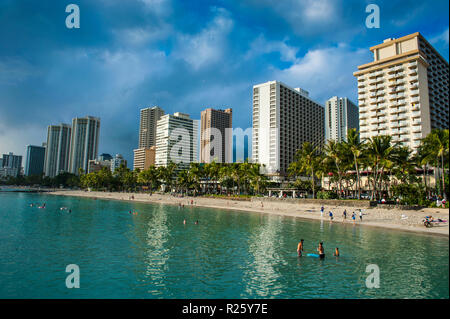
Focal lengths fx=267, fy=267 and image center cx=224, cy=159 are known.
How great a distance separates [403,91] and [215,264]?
109868 millimetres

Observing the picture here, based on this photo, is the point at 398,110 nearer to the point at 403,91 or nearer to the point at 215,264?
the point at 403,91

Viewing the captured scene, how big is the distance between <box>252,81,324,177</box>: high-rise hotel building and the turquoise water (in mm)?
96354

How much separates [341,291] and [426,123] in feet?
345

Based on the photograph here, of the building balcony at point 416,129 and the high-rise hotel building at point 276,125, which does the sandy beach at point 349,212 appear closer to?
the high-rise hotel building at point 276,125

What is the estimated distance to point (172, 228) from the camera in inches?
1577

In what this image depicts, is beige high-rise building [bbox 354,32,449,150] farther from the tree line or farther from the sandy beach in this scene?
the sandy beach

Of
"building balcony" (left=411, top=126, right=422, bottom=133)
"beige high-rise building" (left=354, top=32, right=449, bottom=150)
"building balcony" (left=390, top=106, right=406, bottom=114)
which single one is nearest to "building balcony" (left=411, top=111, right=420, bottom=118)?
"beige high-rise building" (left=354, top=32, right=449, bottom=150)

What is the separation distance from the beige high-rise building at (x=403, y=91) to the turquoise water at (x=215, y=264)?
3113 inches

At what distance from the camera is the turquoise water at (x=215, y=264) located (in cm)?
1653

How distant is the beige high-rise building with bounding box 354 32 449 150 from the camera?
96.9m

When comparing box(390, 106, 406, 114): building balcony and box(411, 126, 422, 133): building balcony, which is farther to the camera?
box(390, 106, 406, 114): building balcony

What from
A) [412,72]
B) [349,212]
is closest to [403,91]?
[412,72]

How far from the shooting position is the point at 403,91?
331 ft

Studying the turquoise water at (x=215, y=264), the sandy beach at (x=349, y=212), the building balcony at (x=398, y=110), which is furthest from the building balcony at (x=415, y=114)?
the turquoise water at (x=215, y=264)
